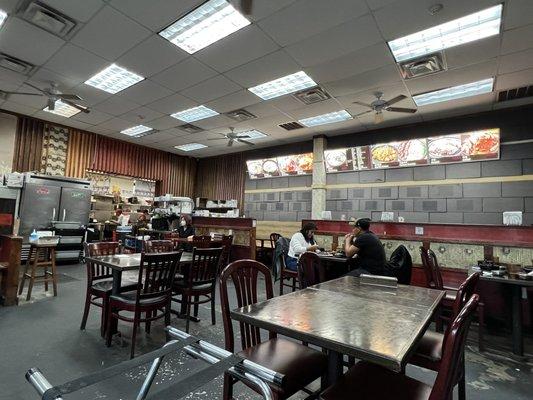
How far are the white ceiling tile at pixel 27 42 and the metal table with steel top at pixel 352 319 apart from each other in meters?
4.90

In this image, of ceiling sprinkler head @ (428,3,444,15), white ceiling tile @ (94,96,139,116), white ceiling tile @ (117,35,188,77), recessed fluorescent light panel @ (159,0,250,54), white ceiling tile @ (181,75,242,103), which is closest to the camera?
ceiling sprinkler head @ (428,3,444,15)

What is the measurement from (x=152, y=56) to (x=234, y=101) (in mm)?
1932

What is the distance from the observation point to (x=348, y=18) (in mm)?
3543

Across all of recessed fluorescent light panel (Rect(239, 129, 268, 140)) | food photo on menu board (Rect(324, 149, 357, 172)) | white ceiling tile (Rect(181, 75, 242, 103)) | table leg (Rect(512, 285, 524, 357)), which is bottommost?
table leg (Rect(512, 285, 524, 357))

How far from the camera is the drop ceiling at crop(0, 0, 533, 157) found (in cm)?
349

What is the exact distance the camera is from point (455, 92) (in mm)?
5438

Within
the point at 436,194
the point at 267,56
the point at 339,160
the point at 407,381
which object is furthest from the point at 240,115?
the point at 407,381

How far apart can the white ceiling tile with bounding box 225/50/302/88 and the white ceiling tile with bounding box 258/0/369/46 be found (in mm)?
478

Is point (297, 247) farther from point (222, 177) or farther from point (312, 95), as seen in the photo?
point (222, 177)

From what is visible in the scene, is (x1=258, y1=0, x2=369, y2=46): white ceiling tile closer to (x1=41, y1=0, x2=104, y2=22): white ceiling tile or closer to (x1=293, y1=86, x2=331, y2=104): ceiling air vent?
(x1=293, y1=86, x2=331, y2=104): ceiling air vent

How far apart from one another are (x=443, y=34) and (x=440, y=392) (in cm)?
435

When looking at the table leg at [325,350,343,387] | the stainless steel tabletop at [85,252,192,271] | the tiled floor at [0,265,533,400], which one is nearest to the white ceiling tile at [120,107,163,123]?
the stainless steel tabletop at [85,252,192,271]

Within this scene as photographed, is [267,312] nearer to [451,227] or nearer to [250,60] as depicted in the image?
[250,60]

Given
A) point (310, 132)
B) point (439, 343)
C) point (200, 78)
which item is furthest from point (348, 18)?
point (310, 132)
